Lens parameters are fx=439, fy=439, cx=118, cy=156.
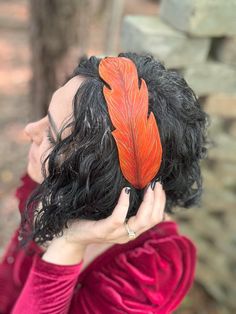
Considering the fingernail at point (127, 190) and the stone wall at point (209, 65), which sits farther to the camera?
the stone wall at point (209, 65)

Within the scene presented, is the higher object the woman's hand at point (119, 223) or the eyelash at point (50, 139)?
the eyelash at point (50, 139)

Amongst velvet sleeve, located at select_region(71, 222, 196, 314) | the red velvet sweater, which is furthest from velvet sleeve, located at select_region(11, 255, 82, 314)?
velvet sleeve, located at select_region(71, 222, 196, 314)

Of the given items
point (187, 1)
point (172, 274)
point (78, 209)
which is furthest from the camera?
point (187, 1)

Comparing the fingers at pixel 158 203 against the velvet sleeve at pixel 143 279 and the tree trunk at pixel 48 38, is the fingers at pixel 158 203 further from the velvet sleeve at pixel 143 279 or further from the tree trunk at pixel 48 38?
the tree trunk at pixel 48 38

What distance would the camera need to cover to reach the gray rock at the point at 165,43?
78.1 inches

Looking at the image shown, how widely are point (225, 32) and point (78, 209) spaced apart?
1222 mm

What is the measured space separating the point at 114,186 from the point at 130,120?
0.20 meters

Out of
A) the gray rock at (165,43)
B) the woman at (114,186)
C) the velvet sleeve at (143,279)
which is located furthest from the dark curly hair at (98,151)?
the gray rock at (165,43)

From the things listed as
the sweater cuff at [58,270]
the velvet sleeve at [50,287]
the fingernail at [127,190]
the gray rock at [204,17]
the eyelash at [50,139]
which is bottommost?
A: the velvet sleeve at [50,287]

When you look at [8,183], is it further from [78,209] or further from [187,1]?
[78,209]

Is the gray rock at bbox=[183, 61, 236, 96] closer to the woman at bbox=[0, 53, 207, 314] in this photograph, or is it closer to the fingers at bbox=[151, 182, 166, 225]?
the woman at bbox=[0, 53, 207, 314]

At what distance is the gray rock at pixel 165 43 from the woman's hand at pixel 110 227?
0.88m

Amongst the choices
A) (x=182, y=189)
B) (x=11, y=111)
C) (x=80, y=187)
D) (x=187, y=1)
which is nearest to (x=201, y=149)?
(x=182, y=189)

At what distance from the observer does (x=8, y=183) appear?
4.06 meters
